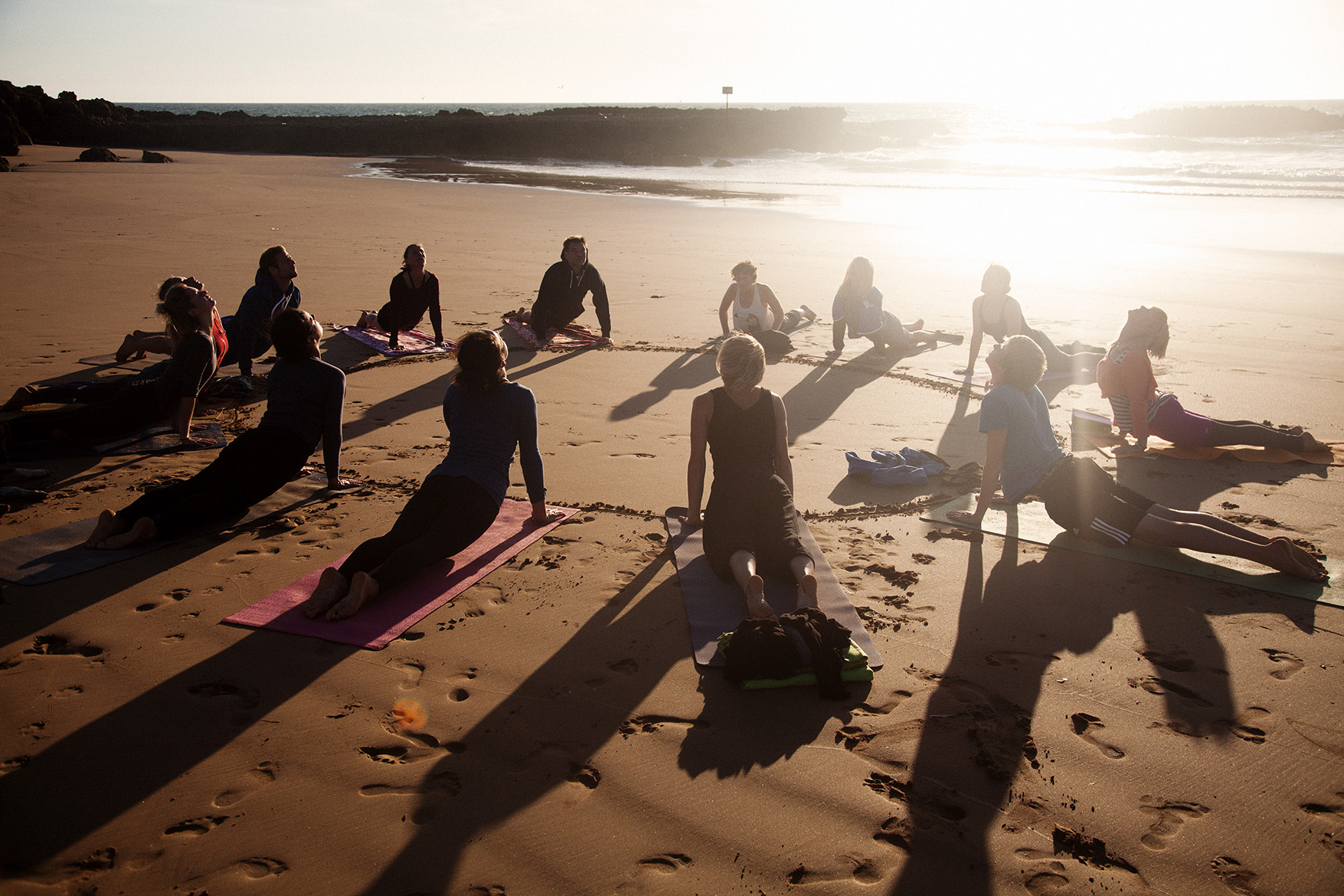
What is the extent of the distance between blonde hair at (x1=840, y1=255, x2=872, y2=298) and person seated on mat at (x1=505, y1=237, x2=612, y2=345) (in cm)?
276

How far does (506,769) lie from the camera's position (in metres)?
2.96

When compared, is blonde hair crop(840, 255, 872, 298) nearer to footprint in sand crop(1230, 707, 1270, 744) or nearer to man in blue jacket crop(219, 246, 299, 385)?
man in blue jacket crop(219, 246, 299, 385)

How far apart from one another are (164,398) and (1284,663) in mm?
7097

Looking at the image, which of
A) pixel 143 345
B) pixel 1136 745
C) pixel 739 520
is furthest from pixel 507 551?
pixel 143 345

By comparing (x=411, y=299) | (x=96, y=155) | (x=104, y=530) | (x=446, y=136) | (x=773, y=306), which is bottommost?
(x=104, y=530)

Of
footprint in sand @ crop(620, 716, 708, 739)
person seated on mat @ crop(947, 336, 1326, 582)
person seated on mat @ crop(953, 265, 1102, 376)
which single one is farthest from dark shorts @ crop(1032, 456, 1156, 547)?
person seated on mat @ crop(953, 265, 1102, 376)

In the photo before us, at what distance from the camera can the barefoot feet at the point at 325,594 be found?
3.84 metres

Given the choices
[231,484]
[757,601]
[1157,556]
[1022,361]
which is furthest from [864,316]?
[231,484]

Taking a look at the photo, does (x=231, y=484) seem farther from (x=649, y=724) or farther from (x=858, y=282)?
(x=858, y=282)

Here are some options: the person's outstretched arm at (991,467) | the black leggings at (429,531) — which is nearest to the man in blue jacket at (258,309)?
the black leggings at (429,531)

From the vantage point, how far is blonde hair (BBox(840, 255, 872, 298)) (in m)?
9.21

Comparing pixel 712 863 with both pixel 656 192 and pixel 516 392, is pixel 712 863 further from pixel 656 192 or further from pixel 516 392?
pixel 656 192

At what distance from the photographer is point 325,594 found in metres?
3.86

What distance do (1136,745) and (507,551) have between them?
3127 millimetres
